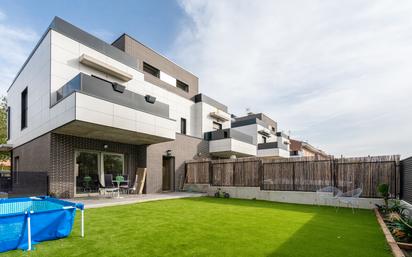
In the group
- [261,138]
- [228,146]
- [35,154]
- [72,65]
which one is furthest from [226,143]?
[35,154]

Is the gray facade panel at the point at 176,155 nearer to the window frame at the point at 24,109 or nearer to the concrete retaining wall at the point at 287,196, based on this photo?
the concrete retaining wall at the point at 287,196

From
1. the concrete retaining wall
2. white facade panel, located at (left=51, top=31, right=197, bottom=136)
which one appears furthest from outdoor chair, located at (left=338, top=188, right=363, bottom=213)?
white facade panel, located at (left=51, top=31, right=197, bottom=136)

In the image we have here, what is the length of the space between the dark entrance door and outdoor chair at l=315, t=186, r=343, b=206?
9026mm

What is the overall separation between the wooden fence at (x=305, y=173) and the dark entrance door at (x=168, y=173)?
1743 mm

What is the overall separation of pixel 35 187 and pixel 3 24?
24.3 feet

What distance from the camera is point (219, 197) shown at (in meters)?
13.6

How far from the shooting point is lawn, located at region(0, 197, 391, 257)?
13.6 ft

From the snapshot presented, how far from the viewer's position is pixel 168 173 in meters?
16.3

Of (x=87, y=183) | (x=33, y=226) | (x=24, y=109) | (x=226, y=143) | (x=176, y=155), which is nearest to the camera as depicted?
(x=33, y=226)

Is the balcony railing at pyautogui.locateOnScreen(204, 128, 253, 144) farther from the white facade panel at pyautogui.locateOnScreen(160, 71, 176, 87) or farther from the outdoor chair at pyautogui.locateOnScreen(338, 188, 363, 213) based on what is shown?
the outdoor chair at pyautogui.locateOnScreen(338, 188, 363, 213)

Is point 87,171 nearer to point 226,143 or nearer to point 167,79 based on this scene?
point 167,79

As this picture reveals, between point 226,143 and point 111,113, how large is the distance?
1073 centimetres

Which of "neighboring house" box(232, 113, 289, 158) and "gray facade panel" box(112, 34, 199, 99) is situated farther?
"neighboring house" box(232, 113, 289, 158)

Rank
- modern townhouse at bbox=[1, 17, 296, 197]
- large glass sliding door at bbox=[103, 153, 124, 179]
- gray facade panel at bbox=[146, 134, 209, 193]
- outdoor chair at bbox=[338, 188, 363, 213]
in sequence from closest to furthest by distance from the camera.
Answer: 1. outdoor chair at bbox=[338, 188, 363, 213]
2. modern townhouse at bbox=[1, 17, 296, 197]
3. large glass sliding door at bbox=[103, 153, 124, 179]
4. gray facade panel at bbox=[146, 134, 209, 193]
